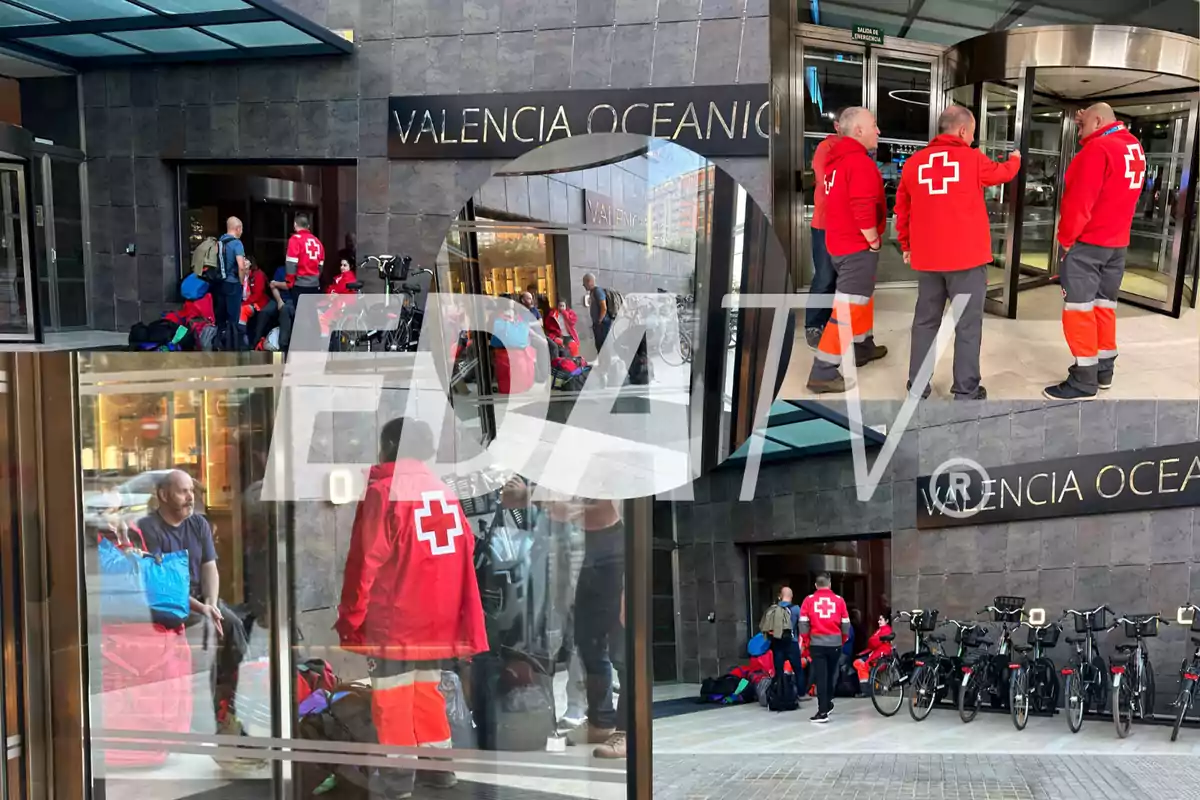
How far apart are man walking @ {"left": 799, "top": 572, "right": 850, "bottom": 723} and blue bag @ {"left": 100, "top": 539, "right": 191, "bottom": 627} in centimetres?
228

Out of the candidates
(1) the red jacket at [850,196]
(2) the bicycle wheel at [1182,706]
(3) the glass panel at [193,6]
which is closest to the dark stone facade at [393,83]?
(3) the glass panel at [193,6]

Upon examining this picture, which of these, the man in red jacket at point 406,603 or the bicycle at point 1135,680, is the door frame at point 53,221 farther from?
the bicycle at point 1135,680

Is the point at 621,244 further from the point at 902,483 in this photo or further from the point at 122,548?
the point at 122,548

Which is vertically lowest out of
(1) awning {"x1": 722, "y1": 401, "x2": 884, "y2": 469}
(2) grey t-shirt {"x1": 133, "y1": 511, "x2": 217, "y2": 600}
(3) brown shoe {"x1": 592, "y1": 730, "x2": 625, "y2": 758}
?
(3) brown shoe {"x1": 592, "y1": 730, "x2": 625, "y2": 758}

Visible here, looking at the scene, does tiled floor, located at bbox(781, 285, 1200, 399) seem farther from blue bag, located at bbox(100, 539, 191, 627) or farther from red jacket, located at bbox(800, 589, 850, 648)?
blue bag, located at bbox(100, 539, 191, 627)

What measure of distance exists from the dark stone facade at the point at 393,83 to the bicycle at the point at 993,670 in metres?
1.84

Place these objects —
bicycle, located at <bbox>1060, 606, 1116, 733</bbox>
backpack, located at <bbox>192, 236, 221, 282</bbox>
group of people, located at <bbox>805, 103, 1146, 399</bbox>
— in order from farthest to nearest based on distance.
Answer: bicycle, located at <bbox>1060, 606, 1116, 733</bbox>, backpack, located at <bbox>192, 236, 221, 282</bbox>, group of people, located at <bbox>805, 103, 1146, 399</bbox>

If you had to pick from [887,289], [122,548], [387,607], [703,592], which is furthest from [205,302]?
[887,289]

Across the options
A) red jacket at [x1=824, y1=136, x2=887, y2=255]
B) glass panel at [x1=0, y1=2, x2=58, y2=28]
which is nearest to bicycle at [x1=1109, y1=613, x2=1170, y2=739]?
red jacket at [x1=824, y1=136, x2=887, y2=255]

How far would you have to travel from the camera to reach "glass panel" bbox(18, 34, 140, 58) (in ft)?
11.7

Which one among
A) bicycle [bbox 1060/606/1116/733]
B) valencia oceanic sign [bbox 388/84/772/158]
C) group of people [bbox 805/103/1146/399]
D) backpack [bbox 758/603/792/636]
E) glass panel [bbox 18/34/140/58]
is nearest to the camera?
valencia oceanic sign [bbox 388/84/772/158]

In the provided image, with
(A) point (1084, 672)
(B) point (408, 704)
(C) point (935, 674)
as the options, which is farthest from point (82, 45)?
(A) point (1084, 672)

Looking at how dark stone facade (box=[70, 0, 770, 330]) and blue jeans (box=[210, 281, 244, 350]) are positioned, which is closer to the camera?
dark stone facade (box=[70, 0, 770, 330])

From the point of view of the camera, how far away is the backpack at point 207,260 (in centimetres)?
376
